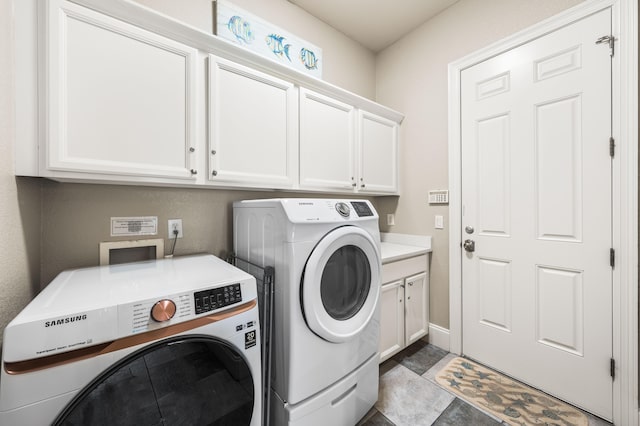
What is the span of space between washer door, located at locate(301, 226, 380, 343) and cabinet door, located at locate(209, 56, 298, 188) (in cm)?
63

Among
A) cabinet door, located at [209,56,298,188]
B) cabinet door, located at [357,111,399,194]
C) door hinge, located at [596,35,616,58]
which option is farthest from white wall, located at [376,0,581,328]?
cabinet door, located at [209,56,298,188]

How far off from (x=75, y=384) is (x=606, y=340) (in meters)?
2.43

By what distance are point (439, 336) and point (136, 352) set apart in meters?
2.25

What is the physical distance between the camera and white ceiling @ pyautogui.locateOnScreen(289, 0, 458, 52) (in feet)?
6.83

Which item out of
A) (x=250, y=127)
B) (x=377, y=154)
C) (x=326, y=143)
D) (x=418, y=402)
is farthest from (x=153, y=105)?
(x=418, y=402)

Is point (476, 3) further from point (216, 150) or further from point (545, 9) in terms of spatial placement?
point (216, 150)

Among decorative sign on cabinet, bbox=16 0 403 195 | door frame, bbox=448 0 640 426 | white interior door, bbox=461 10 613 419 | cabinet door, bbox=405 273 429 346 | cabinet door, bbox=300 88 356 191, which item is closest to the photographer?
decorative sign on cabinet, bbox=16 0 403 195

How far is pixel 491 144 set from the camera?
6.24 feet

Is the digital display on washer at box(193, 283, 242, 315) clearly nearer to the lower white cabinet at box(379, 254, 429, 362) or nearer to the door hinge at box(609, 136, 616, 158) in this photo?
the lower white cabinet at box(379, 254, 429, 362)

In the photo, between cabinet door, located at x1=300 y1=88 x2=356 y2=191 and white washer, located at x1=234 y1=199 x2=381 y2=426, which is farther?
cabinet door, located at x1=300 y1=88 x2=356 y2=191

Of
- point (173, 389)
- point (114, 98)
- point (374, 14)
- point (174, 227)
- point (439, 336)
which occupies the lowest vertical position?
point (439, 336)

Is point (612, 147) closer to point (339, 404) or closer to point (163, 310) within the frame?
point (339, 404)

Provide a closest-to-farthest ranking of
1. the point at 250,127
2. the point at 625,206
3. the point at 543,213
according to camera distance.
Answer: the point at 625,206 < the point at 250,127 < the point at 543,213

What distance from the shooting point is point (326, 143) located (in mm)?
1921
